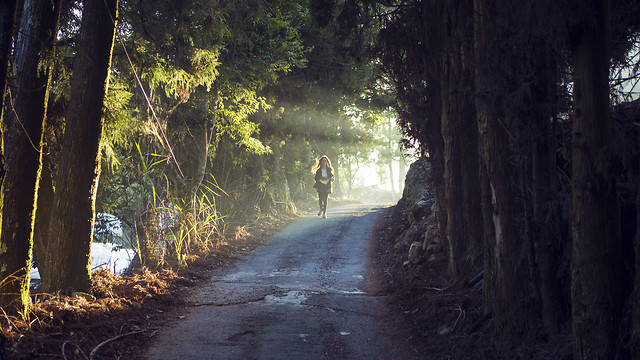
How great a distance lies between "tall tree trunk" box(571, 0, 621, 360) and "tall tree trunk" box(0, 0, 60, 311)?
5.43 meters

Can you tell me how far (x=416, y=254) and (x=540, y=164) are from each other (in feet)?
15.1

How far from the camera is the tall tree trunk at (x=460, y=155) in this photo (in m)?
5.93

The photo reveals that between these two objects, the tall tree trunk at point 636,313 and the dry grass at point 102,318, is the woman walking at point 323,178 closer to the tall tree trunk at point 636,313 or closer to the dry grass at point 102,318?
the dry grass at point 102,318

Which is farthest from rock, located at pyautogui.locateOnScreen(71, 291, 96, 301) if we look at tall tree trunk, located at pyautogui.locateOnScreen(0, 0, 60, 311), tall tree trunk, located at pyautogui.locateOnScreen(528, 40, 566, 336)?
tall tree trunk, located at pyautogui.locateOnScreen(528, 40, 566, 336)

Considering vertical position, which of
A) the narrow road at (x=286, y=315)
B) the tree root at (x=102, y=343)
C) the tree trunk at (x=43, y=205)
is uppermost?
the tree trunk at (x=43, y=205)

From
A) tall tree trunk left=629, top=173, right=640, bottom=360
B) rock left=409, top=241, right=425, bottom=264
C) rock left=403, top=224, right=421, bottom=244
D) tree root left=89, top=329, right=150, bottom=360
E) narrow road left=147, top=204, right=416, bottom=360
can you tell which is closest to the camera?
tall tree trunk left=629, top=173, right=640, bottom=360

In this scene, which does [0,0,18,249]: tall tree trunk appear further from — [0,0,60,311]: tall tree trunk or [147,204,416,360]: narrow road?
[147,204,416,360]: narrow road

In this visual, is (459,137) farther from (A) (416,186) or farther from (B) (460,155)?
(A) (416,186)

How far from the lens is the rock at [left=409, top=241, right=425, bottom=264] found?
8008mm

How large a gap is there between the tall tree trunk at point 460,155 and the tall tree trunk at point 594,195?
2.74 m

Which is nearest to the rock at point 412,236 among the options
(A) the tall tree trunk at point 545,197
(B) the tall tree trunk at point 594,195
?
(A) the tall tree trunk at point 545,197

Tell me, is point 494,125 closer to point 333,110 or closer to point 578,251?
point 578,251

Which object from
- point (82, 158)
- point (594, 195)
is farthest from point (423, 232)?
point (82, 158)

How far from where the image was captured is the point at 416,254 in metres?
8.09
